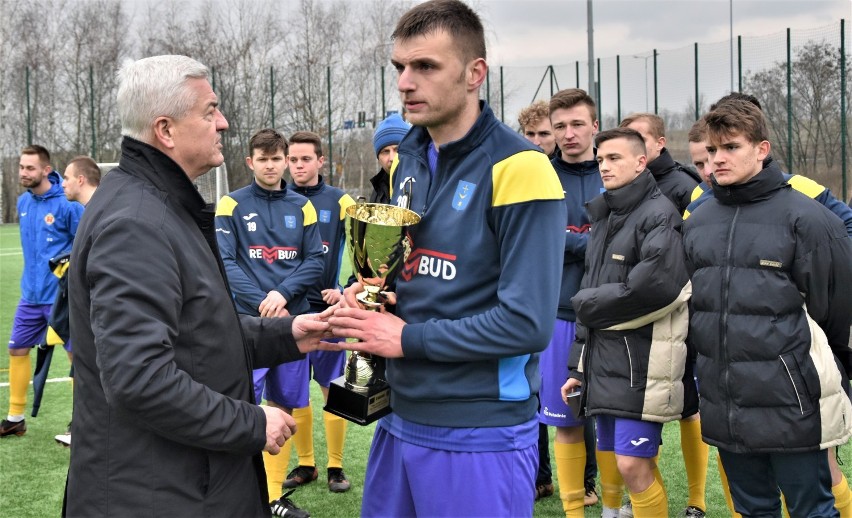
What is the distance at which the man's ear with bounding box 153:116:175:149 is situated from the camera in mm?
2162

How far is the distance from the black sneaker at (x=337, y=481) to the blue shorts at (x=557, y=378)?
1.36 metres

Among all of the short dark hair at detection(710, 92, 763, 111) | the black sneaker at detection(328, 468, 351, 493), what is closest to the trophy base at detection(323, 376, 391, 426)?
the short dark hair at detection(710, 92, 763, 111)

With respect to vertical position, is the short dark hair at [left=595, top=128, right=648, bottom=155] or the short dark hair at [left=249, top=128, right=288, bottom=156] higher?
the short dark hair at [left=249, top=128, right=288, bottom=156]

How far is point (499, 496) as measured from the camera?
2250mm

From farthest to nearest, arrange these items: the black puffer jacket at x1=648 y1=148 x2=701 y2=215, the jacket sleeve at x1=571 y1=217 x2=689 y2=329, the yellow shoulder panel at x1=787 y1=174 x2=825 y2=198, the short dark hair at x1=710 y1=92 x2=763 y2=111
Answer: the black puffer jacket at x1=648 y1=148 x2=701 y2=215 < the yellow shoulder panel at x1=787 y1=174 x2=825 y2=198 < the short dark hair at x1=710 y1=92 x2=763 y2=111 < the jacket sleeve at x1=571 y1=217 x2=689 y2=329

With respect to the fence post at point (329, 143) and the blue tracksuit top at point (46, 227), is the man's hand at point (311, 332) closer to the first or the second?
the blue tracksuit top at point (46, 227)

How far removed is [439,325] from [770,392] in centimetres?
163

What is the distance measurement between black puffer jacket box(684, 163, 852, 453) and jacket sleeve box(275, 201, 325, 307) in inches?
102

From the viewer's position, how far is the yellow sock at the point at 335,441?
514 cm

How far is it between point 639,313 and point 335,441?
2299 mm

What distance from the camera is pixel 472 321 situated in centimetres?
216

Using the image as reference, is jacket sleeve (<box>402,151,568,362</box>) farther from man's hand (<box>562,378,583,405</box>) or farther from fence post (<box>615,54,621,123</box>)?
fence post (<box>615,54,621,123</box>)

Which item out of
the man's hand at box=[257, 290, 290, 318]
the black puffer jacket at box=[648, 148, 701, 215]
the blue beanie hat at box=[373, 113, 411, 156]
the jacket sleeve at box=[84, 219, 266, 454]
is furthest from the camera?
the blue beanie hat at box=[373, 113, 411, 156]

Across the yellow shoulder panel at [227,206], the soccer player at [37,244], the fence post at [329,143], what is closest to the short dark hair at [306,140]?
the yellow shoulder panel at [227,206]
